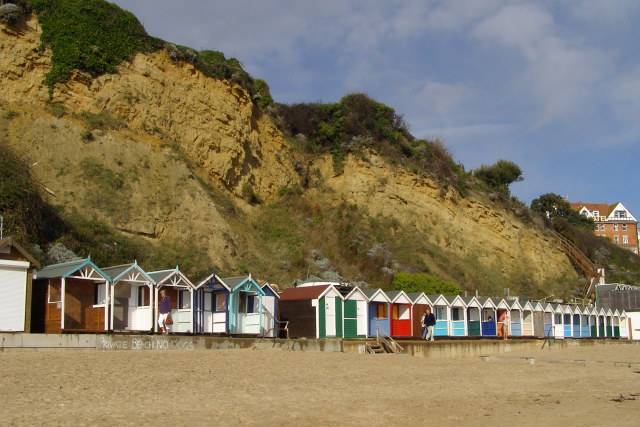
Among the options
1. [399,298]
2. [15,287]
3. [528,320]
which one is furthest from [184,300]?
[528,320]

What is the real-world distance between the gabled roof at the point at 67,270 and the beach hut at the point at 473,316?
742 inches

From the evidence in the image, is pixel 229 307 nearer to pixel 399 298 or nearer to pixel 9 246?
pixel 9 246

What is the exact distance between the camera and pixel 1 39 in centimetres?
3394

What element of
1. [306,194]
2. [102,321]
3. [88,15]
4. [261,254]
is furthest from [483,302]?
[88,15]

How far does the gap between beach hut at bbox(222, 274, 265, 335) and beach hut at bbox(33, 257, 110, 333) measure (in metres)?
5.02

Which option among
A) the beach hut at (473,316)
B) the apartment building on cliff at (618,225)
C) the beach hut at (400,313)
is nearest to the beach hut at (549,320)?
the beach hut at (473,316)

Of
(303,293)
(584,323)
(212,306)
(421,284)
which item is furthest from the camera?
(584,323)

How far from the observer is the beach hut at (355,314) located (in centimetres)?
2731

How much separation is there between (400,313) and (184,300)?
1041 cm

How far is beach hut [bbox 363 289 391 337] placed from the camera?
28375 millimetres

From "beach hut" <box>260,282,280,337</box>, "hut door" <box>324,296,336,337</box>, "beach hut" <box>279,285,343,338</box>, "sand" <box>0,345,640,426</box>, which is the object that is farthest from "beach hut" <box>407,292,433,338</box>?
"sand" <box>0,345,640,426</box>

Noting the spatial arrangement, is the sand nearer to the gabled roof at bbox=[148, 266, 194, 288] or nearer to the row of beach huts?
the row of beach huts

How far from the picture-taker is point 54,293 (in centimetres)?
2056

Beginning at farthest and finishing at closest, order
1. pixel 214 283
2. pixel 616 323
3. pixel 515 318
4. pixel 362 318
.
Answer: pixel 616 323 → pixel 515 318 → pixel 362 318 → pixel 214 283
